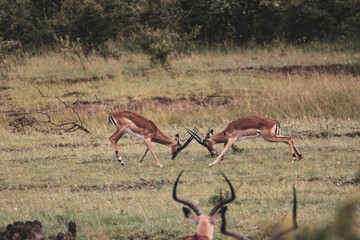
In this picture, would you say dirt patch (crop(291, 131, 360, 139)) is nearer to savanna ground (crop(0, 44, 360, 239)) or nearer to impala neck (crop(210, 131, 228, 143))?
savanna ground (crop(0, 44, 360, 239))

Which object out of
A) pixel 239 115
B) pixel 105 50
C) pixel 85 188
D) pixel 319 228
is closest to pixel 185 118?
pixel 239 115

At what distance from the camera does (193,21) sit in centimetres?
2289

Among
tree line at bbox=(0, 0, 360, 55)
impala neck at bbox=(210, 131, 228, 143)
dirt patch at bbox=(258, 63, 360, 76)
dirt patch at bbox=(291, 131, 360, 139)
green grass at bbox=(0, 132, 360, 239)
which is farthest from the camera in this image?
tree line at bbox=(0, 0, 360, 55)

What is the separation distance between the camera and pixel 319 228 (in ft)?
4.75

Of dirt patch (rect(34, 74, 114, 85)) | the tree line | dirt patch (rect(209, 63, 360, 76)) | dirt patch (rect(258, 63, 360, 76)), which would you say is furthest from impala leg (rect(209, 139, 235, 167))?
the tree line

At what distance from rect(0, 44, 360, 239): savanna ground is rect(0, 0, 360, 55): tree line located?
4.61 feet

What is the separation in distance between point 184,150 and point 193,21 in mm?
13103

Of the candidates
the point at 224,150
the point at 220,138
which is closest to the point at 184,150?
the point at 220,138

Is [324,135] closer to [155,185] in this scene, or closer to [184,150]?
[184,150]

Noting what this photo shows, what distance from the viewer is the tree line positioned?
21109 millimetres

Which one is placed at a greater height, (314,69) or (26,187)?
(26,187)

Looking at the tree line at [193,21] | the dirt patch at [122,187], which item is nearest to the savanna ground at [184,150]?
the dirt patch at [122,187]

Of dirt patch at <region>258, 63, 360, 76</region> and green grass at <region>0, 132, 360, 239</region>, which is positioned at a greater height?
green grass at <region>0, 132, 360, 239</region>

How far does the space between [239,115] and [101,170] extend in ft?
18.2
